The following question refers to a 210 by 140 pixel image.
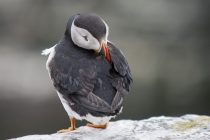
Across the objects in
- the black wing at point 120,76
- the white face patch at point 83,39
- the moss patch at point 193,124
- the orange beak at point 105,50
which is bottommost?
the moss patch at point 193,124

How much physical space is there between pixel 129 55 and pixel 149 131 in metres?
5.41

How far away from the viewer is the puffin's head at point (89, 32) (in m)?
5.69

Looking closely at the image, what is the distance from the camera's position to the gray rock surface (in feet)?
18.8

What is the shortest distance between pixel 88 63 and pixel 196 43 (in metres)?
6.34

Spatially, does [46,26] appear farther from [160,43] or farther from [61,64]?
[61,64]

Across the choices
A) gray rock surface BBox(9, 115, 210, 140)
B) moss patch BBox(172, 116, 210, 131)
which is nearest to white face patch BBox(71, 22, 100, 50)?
gray rock surface BBox(9, 115, 210, 140)

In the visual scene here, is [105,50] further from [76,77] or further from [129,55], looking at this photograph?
[129,55]

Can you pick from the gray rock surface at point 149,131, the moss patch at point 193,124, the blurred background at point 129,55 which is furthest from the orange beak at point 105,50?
the blurred background at point 129,55

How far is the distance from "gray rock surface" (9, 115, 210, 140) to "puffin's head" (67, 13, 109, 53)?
32.3 inches

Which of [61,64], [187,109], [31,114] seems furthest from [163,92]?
[61,64]

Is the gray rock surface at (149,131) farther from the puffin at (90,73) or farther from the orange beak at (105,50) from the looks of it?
the orange beak at (105,50)

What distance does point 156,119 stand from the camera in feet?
20.9

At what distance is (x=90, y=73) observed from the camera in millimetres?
5742

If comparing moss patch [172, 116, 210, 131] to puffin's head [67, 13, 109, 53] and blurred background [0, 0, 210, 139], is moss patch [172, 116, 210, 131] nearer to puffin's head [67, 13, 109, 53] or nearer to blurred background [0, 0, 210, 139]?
puffin's head [67, 13, 109, 53]
